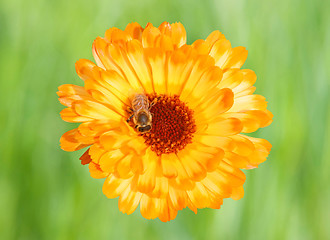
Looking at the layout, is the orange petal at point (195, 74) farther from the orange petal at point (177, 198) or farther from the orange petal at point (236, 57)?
the orange petal at point (177, 198)

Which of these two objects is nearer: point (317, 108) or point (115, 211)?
point (115, 211)

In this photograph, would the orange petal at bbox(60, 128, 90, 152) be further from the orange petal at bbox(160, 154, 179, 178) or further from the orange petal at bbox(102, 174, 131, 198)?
the orange petal at bbox(160, 154, 179, 178)

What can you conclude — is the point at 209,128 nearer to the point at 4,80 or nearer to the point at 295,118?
the point at 295,118

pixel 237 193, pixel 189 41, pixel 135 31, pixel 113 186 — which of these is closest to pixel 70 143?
pixel 113 186

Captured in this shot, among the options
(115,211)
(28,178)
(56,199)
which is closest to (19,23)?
(28,178)

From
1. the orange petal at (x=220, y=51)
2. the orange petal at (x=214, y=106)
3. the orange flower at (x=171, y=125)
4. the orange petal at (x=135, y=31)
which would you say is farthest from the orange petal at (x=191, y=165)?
the orange petal at (x=135, y=31)
